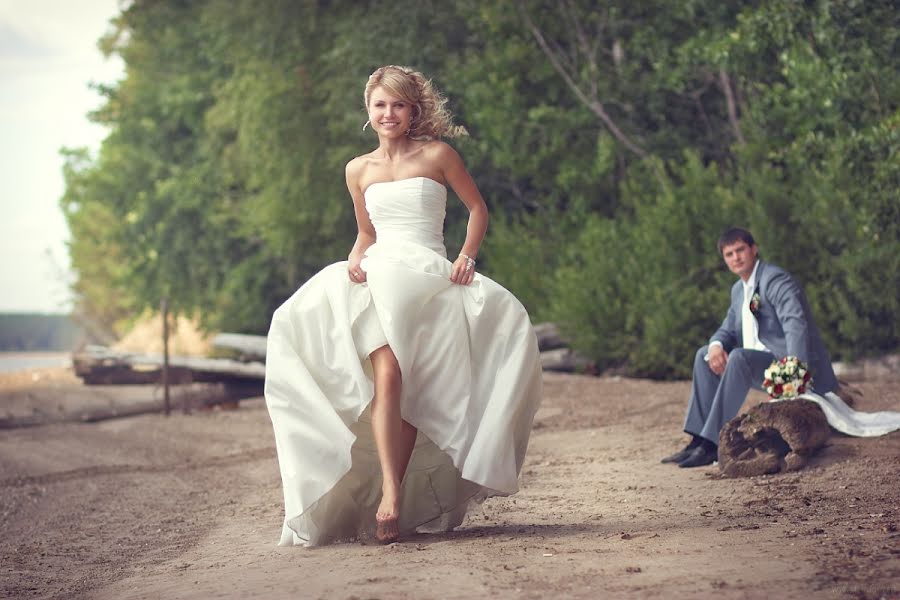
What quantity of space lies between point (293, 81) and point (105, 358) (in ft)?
20.4

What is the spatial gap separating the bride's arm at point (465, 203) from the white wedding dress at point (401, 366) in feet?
0.22

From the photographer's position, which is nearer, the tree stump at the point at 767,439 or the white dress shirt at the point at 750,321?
the tree stump at the point at 767,439

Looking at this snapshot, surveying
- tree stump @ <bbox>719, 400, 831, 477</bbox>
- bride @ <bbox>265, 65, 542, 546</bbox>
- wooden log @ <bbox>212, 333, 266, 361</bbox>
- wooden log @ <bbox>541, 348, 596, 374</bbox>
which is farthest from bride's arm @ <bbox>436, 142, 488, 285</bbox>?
wooden log @ <bbox>212, 333, 266, 361</bbox>

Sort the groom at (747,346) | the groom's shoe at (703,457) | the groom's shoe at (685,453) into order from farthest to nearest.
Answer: the groom's shoe at (685,453), the groom's shoe at (703,457), the groom at (747,346)

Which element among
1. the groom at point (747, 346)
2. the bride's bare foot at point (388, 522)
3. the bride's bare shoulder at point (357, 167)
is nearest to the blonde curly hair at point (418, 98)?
the bride's bare shoulder at point (357, 167)

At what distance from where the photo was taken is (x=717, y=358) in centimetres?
880

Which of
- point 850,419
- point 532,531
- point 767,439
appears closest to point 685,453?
point 767,439

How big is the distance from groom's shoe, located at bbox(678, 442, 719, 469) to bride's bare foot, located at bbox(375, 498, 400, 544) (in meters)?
3.56

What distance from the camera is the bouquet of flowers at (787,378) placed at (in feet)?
27.4

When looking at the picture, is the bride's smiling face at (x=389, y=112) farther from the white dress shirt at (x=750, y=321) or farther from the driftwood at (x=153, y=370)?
the driftwood at (x=153, y=370)

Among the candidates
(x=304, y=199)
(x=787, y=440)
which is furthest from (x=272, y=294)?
(x=787, y=440)

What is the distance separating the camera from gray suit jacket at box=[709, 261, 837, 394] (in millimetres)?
8500

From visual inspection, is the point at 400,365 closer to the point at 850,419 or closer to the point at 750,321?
the point at 750,321

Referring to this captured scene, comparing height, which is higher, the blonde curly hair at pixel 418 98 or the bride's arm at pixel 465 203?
the blonde curly hair at pixel 418 98
